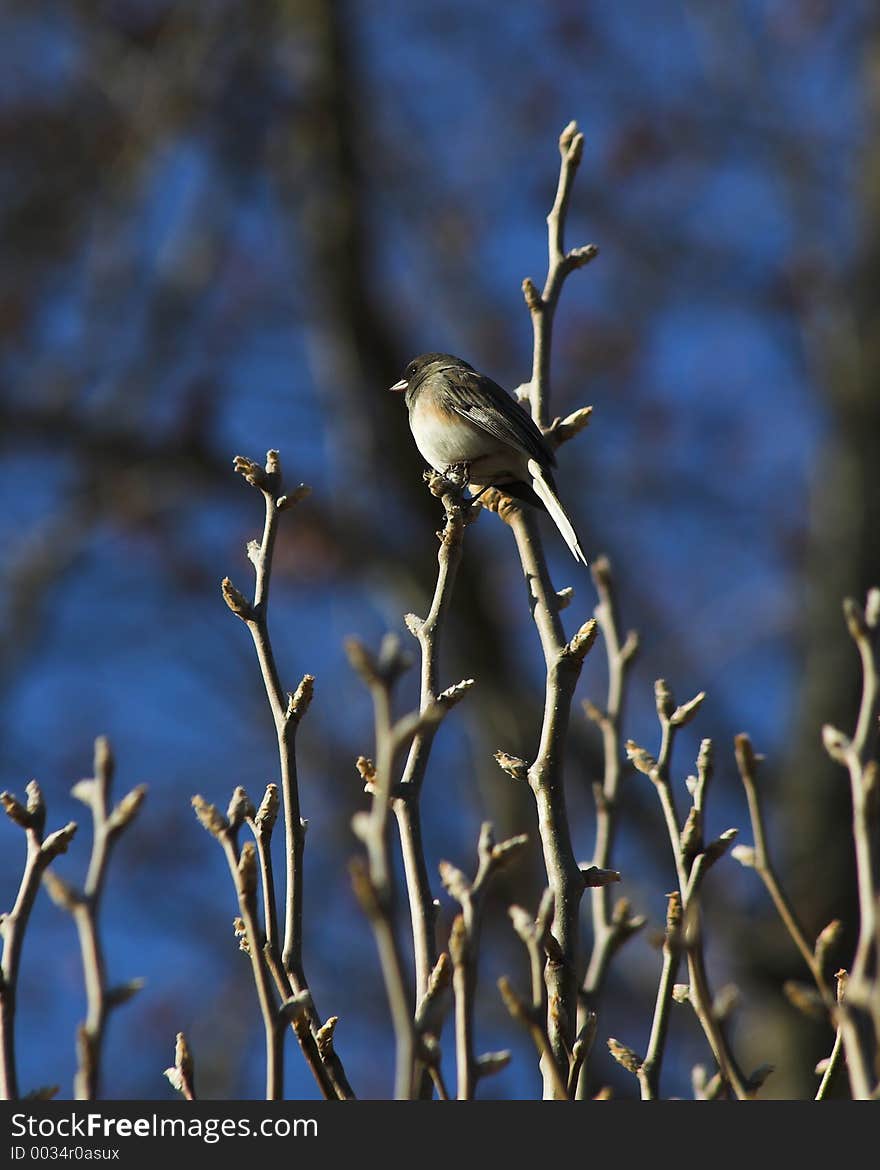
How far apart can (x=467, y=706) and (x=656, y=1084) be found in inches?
200

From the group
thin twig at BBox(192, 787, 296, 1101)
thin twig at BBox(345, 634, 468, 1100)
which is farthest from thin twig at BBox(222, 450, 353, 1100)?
thin twig at BBox(345, 634, 468, 1100)

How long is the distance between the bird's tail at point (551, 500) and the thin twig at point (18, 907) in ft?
4.12

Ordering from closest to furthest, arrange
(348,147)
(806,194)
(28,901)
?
(28,901) < (348,147) < (806,194)

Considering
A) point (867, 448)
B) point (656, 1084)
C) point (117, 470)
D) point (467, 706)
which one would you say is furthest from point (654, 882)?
point (656, 1084)

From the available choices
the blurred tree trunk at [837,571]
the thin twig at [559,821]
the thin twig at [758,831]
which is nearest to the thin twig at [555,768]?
the thin twig at [559,821]

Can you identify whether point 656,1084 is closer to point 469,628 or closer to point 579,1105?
point 579,1105

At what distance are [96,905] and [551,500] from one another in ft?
4.90

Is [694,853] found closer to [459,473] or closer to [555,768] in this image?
[555,768]

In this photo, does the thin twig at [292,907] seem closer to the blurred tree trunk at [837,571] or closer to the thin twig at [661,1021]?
the thin twig at [661,1021]

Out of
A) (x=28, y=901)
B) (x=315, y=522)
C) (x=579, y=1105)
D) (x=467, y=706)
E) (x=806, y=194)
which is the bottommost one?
(x=579, y=1105)

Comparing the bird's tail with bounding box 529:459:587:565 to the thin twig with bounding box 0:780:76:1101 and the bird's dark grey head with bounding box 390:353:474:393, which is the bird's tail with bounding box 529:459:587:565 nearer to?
the bird's dark grey head with bounding box 390:353:474:393

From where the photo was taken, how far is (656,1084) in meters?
1.46

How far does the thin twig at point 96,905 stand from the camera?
1105 mm

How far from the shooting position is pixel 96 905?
118cm
